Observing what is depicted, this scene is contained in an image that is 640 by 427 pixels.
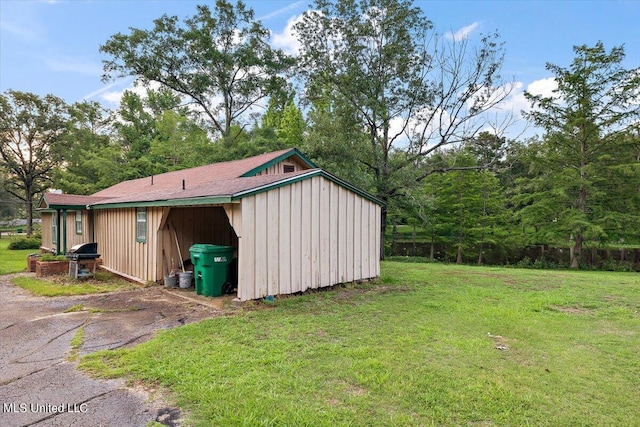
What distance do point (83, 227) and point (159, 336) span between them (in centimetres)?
959

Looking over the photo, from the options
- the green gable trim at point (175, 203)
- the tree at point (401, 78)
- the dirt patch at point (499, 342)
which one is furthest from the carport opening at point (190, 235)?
the tree at point (401, 78)

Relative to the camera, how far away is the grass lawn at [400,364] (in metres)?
2.85

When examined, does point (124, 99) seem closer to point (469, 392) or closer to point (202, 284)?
point (202, 284)

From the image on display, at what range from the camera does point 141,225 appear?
902 cm

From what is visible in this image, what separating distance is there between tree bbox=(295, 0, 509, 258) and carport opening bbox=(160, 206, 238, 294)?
9.60 m

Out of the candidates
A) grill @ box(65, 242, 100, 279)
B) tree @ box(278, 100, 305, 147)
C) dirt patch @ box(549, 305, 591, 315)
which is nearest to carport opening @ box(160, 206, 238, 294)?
grill @ box(65, 242, 100, 279)

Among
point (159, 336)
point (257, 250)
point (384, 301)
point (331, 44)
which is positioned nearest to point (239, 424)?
point (159, 336)

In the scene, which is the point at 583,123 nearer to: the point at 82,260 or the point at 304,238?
the point at 304,238

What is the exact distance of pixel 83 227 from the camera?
12250 millimetres

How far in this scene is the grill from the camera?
31.1 feet

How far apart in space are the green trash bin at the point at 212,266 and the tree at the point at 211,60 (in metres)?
17.3

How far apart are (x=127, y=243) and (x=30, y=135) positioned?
93.7 feet

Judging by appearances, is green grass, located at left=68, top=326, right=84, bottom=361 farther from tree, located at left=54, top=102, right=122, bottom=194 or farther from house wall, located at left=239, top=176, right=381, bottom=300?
tree, located at left=54, top=102, right=122, bottom=194

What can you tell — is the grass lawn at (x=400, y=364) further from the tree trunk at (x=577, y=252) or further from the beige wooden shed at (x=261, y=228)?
the tree trunk at (x=577, y=252)
